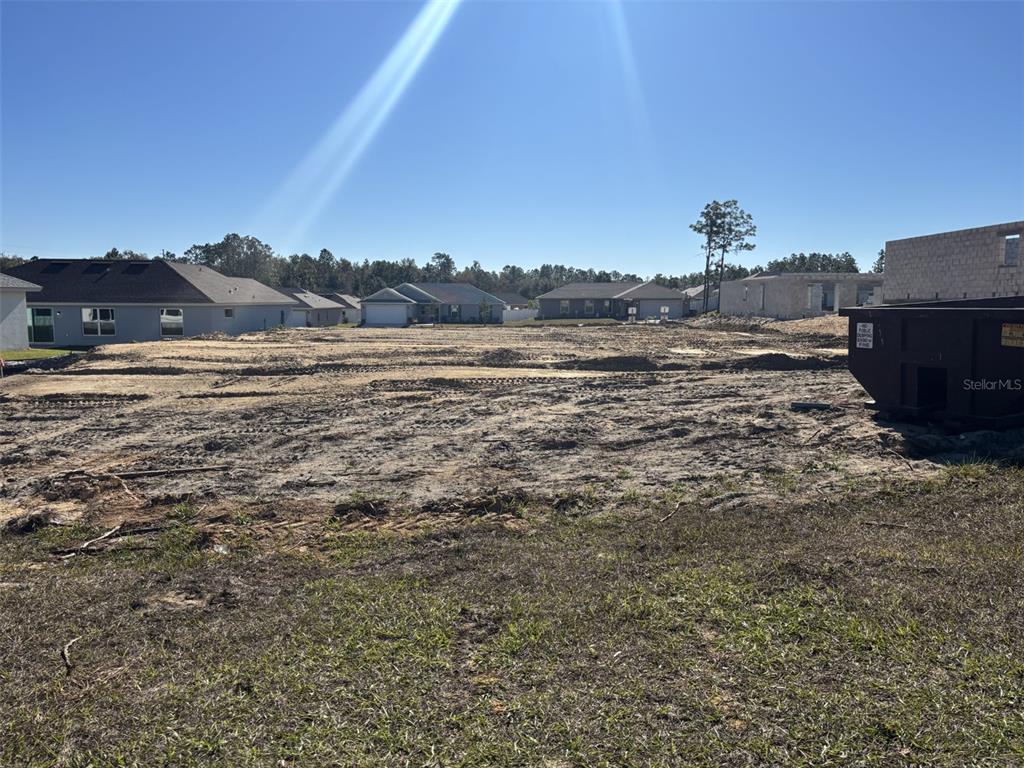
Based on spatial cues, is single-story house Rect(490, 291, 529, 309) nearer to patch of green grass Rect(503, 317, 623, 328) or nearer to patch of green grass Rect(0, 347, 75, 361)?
patch of green grass Rect(503, 317, 623, 328)

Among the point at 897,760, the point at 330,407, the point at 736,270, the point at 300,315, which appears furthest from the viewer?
the point at 736,270

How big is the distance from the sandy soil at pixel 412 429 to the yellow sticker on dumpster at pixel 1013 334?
1.85 meters

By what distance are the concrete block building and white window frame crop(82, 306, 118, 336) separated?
40.0m

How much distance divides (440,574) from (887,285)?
38259 millimetres

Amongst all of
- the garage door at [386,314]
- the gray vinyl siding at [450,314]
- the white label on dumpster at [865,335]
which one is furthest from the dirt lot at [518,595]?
the gray vinyl siding at [450,314]

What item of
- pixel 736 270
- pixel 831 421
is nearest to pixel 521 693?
pixel 831 421

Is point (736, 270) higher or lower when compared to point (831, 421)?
higher

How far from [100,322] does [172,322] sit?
3463mm

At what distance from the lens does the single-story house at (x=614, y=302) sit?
81375 mm

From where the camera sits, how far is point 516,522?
754 centimetres

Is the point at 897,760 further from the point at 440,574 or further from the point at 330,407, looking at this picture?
the point at 330,407

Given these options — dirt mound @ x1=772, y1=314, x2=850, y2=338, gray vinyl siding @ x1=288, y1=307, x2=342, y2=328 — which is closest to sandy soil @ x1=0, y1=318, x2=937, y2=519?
dirt mound @ x1=772, y1=314, x2=850, y2=338

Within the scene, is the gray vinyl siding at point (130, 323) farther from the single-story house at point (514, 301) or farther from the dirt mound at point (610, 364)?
the single-story house at point (514, 301)

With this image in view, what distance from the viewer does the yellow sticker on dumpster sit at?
957 centimetres
